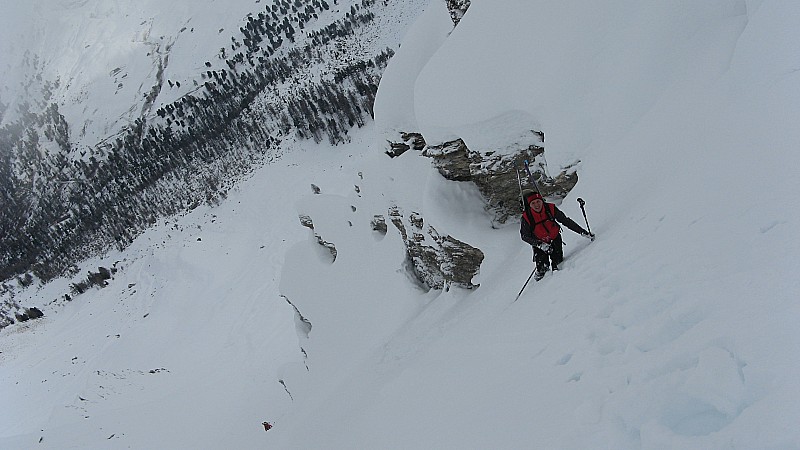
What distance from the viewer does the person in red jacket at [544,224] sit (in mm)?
9320

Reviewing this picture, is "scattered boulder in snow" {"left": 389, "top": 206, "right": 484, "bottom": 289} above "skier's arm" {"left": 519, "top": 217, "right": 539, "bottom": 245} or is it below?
below

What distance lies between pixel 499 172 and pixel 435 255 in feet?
16.2

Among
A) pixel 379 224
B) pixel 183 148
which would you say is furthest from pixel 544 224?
pixel 183 148

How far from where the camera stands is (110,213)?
112750 millimetres

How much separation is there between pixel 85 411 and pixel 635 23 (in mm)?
41621

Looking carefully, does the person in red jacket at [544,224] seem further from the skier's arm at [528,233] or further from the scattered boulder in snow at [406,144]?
the scattered boulder in snow at [406,144]

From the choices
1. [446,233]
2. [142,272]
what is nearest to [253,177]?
[142,272]

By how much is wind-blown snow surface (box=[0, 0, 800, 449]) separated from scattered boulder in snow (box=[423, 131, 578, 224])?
479 mm

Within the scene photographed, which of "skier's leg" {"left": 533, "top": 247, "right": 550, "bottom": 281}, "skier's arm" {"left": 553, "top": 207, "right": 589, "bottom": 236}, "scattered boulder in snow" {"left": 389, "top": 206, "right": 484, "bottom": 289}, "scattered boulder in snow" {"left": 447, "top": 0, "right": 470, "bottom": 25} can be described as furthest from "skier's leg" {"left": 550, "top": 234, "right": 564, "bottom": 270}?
"scattered boulder in snow" {"left": 447, "top": 0, "right": 470, "bottom": 25}

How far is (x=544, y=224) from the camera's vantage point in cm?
954

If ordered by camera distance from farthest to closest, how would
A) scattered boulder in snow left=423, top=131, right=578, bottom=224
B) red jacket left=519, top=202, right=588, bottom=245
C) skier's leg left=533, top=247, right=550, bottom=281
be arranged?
scattered boulder in snow left=423, top=131, right=578, bottom=224 < skier's leg left=533, top=247, right=550, bottom=281 < red jacket left=519, top=202, right=588, bottom=245

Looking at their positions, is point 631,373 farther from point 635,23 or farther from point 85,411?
point 85,411

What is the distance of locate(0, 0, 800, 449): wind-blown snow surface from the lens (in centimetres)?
466

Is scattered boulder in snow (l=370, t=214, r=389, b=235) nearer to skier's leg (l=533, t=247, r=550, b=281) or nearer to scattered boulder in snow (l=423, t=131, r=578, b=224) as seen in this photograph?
scattered boulder in snow (l=423, t=131, r=578, b=224)
